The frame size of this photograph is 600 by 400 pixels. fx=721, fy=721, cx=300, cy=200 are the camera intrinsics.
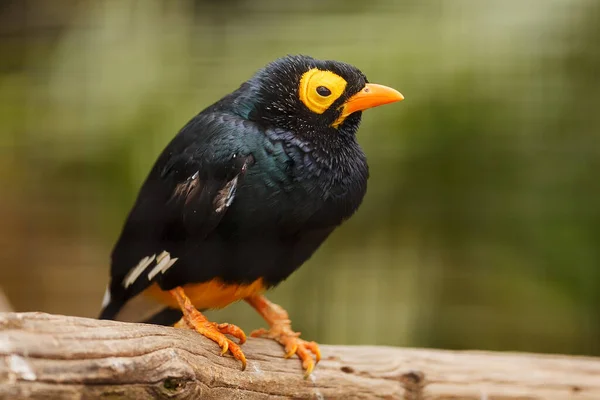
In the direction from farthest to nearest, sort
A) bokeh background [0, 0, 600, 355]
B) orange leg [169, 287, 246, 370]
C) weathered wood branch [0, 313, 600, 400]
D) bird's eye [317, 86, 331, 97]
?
bokeh background [0, 0, 600, 355] < bird's eye [317, 86, 331, 97] < orange leg [169, 287, 246, 370] < weathered wood branch [0, 313, 600, 400]

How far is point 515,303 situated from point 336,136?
1.43 m

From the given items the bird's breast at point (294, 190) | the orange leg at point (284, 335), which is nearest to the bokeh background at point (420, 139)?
the orange leg at point (284, 335)

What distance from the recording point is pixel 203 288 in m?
1.61

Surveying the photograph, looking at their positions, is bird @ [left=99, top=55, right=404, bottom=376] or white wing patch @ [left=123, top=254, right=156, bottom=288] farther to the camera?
white wing patch @ [left=123, top=254, right=156, bottom=288]

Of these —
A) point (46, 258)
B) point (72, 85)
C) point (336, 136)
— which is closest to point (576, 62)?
point (336, 136)

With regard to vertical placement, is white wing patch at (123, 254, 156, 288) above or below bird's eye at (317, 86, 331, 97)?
below

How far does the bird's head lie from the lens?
1586mm

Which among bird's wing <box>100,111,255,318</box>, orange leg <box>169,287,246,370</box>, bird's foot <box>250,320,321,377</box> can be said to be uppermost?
bird's wing <box>100,111,255,318</box>

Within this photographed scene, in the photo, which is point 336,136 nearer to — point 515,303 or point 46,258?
point 515,303

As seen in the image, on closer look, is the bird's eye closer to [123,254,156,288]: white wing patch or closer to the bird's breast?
the bird's breast

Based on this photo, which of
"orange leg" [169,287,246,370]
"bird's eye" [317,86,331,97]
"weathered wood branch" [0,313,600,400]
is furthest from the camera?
"bird's eye" [317,86,331,97]

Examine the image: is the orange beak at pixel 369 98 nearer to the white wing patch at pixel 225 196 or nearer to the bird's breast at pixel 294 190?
the bird's breast at pixel 294 190

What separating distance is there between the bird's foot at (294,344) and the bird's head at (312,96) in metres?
0.48

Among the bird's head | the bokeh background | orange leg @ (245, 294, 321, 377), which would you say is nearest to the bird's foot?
orange leg @ (245, 294, 321, 377)
